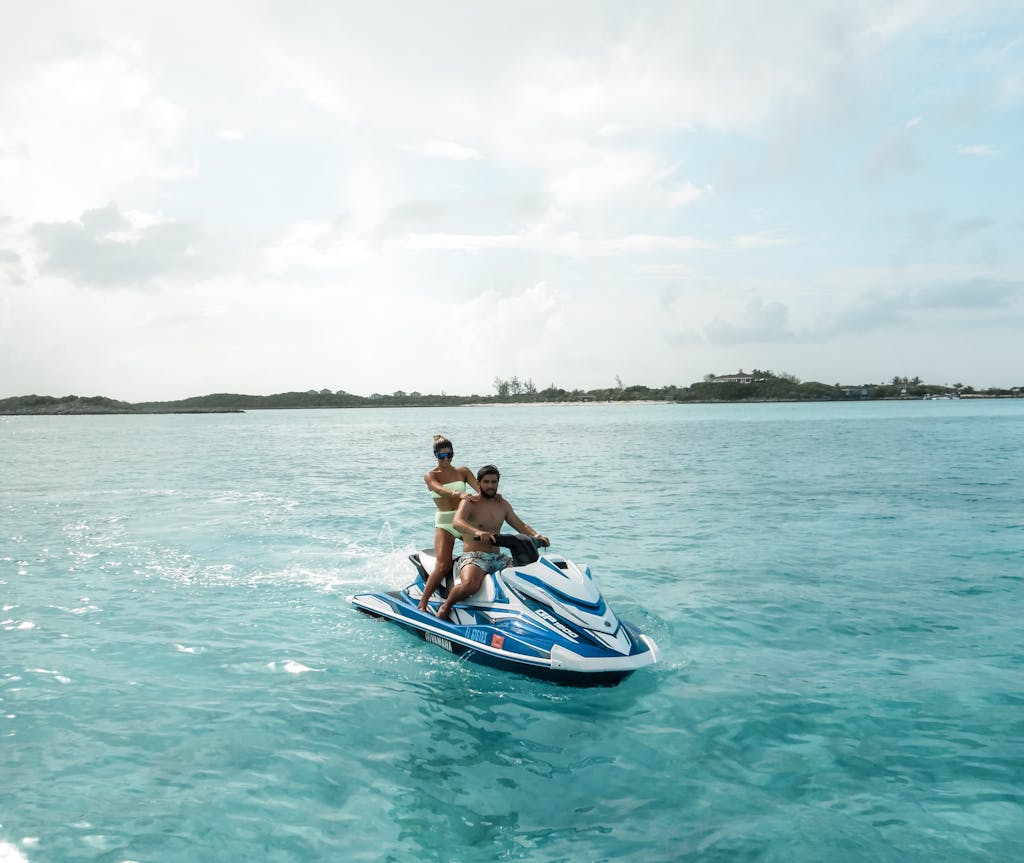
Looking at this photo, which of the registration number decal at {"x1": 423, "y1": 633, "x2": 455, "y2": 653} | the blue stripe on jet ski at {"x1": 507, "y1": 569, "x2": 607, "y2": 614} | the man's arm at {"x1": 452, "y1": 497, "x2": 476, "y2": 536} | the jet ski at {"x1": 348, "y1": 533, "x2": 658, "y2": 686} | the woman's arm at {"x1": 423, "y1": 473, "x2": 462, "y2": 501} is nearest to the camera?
the jet ski at {"x1": 348, "y1": 533, "x2": 658, "y2": 686}

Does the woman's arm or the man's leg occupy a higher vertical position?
the woman's arm

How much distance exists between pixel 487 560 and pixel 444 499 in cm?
101

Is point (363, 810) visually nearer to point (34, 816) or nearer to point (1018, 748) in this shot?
point (34, 816)

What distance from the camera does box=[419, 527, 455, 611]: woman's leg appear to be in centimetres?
901

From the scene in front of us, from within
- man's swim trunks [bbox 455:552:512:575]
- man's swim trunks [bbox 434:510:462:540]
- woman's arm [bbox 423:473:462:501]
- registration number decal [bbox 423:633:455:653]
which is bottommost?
registration number decal [bbox 423:633:455:653]

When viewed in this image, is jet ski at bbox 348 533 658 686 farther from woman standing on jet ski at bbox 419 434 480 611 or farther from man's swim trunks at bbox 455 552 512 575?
woman standing on jet ski at bbox 419 434 480 611

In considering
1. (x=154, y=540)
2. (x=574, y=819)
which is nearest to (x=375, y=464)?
(x=154, y=540)

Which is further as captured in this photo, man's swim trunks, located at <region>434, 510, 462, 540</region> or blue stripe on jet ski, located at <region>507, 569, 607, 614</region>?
man's swim trunks, located at <region>434, 510, 462, 540</region>

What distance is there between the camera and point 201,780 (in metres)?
5.89

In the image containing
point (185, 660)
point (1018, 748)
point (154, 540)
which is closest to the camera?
point (1018, 748)

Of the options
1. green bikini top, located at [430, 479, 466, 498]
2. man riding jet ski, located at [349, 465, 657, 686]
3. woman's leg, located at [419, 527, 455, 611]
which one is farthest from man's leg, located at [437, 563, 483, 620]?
green bikini top, located at [430, 479, 466, 498]

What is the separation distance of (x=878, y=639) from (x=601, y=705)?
4311 mm

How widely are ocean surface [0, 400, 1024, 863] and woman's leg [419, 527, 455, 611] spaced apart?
0.66 metres

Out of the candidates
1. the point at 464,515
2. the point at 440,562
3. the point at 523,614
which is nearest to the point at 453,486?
the point at 464,515
